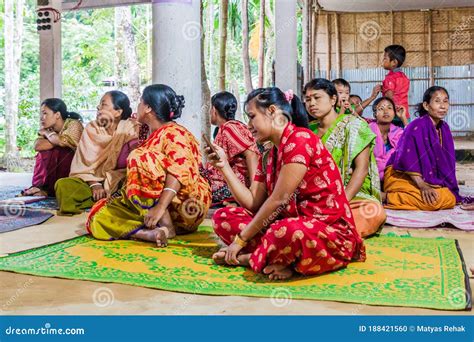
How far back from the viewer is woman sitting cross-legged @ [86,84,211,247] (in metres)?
4.25

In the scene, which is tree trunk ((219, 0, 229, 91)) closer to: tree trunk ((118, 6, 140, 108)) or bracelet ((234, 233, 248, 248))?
bracelet ((234, 233, 248, 248))

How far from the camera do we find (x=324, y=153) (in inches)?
131

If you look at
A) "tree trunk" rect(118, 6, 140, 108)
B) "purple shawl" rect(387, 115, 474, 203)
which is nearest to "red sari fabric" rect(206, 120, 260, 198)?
"purple shawl" rect(387, 115, 474, 203)

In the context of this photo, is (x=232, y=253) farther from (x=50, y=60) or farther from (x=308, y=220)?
(x=50, y=60)

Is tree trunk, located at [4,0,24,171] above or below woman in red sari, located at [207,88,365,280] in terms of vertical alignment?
above

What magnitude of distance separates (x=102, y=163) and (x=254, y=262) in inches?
117

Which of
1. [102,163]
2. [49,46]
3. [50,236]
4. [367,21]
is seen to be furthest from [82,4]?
[367,21]

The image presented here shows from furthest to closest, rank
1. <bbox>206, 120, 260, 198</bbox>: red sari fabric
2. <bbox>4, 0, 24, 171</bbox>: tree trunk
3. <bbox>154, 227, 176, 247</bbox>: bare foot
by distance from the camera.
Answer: <bbox>4, 0, 24, 171</bbox>: tree trunk, <bbox>206, 120, 260, 198</bbox>: red sari fabric, <bbox>154, 227, 176, 247</bbox>: bare foot

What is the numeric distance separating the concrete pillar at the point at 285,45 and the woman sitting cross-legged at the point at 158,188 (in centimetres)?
325

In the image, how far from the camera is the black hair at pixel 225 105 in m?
5.33

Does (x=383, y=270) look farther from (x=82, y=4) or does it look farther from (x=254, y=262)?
(x=82, y=4)

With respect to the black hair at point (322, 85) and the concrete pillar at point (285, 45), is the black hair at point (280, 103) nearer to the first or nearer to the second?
the black hair at point (322, 85)

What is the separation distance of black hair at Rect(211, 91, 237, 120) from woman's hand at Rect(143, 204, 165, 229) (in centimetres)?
141

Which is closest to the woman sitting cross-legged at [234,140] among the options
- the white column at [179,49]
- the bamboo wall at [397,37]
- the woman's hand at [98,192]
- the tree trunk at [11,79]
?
the white column at [179,49]
